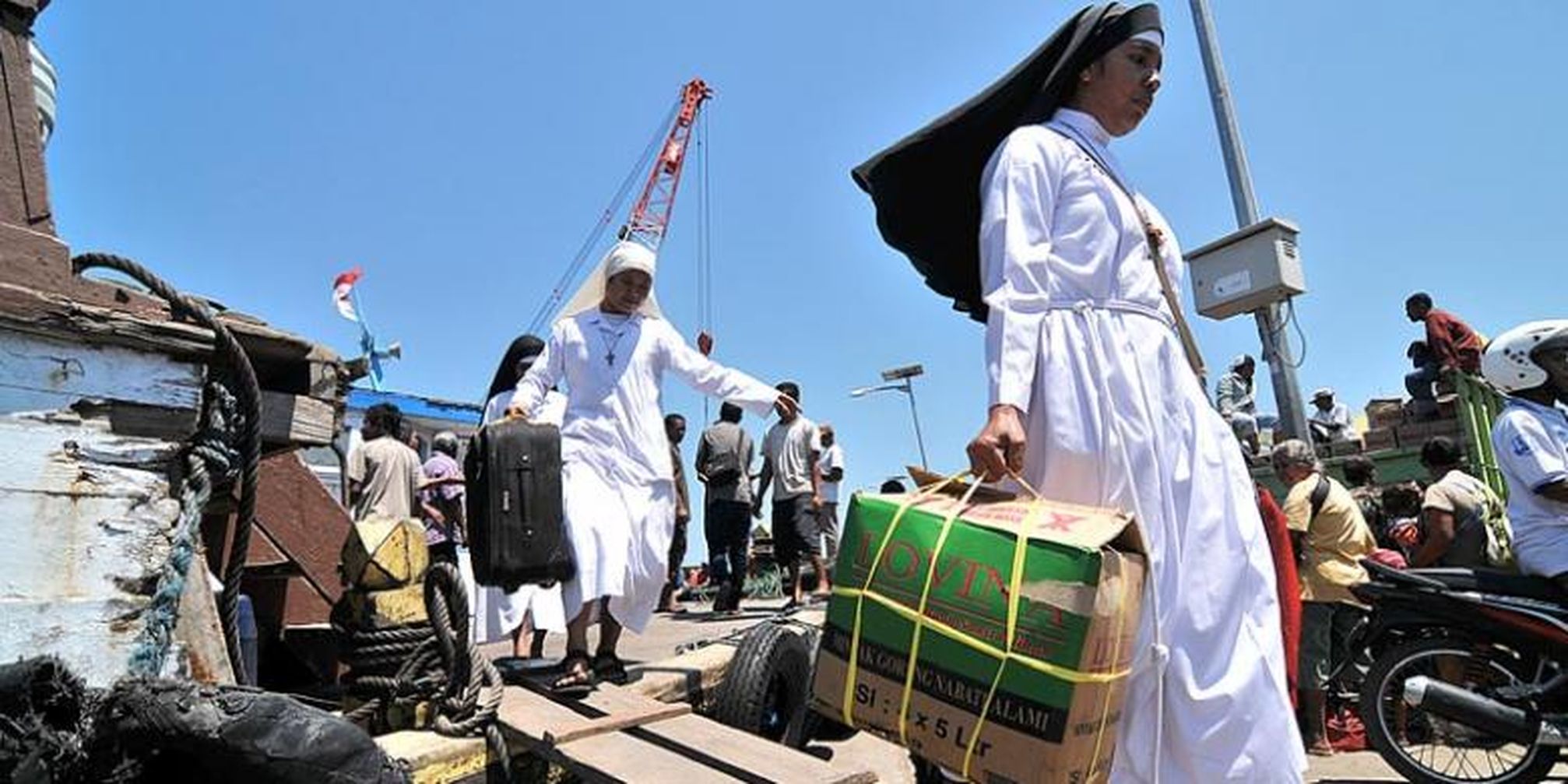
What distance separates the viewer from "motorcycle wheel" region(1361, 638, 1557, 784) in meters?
4.38

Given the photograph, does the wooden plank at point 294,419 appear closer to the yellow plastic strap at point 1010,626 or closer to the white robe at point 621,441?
the white robe at point 621,441

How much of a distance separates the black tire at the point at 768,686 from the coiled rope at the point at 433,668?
0.94 m

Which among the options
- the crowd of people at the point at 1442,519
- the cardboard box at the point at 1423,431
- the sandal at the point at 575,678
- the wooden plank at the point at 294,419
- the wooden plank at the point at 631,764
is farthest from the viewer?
the cardboard box at the point at 1423,431

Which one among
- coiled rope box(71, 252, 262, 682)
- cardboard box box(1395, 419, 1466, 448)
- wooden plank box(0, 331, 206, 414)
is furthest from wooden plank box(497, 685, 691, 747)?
cardboard box box(1395, 419, 1466, 448)

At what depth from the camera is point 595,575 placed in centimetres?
374

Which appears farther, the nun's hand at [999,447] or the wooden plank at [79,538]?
the nun's hand at [999,447]

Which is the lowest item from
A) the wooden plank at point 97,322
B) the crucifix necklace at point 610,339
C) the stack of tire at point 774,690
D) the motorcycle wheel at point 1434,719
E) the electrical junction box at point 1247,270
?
the motorcycle wheel at point 1434,719

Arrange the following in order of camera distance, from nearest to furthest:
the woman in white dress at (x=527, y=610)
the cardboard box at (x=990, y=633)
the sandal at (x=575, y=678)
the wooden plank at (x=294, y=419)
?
1. the cardboard box at (x=990, y=633)
2. the wooden plank at (x=294, y=419)
3. the sandal at (x=575, y=678)
4. the woman in white dress at (x=527, y=610)

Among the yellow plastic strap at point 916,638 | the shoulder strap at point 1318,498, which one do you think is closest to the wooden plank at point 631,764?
the yellow plastic strap at point 916,638

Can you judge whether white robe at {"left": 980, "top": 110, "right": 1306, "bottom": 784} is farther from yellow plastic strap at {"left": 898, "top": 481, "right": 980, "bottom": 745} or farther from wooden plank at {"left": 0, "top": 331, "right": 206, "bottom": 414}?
wooden plank at {"left": 0, "top": 331, "right": 206, "bottom": 414}

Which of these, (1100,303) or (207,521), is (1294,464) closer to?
(1100,303)

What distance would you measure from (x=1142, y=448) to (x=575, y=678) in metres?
2.19

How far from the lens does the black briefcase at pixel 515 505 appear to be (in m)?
3.41

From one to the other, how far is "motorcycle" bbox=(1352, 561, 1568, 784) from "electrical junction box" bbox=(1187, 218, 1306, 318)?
3944 mm
